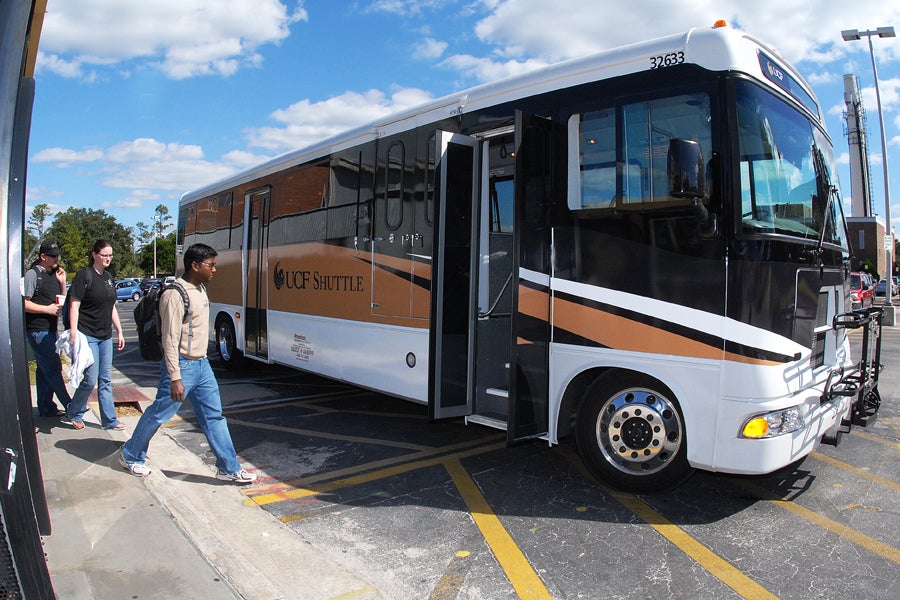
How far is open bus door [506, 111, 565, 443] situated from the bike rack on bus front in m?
1.98

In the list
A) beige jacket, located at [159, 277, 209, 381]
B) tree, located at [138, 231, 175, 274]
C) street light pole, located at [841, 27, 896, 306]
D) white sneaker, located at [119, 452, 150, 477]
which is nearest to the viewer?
beige jacket, located at [159, 277, 209, 381]

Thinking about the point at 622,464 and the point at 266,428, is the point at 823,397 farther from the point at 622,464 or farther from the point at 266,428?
the point at 266,428

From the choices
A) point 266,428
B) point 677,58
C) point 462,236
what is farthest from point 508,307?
point 266,428

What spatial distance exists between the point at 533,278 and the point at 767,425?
1.89m

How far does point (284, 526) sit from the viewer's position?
4379 mm

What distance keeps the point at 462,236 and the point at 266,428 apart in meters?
3.10

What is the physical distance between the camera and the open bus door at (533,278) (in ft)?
16.3

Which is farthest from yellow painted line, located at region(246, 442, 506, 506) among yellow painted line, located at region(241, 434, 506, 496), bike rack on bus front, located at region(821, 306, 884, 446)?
bike rack on bus front, located at region(821, 306, 884, 446)

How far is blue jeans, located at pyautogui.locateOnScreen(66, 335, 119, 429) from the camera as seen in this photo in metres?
6.32

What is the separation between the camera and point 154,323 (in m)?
5.08

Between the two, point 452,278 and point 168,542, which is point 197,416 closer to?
point 168,542

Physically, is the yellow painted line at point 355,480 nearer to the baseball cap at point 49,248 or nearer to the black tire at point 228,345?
the baseball cap at point 49,248

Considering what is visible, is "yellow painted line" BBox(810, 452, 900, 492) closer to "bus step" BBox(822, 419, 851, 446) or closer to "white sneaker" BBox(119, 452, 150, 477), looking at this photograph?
"bus step" BBox(822, 419, 851, 446)

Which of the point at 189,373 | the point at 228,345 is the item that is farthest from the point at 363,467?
the point at 228,345
